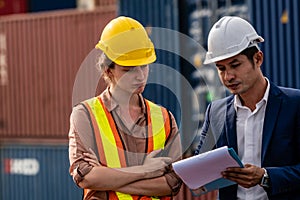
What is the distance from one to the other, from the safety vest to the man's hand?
12.5 inches

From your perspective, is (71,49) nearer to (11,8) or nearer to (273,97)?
(11,8)

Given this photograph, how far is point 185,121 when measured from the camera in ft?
32.4

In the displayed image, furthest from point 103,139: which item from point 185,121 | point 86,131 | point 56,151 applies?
point 56,151

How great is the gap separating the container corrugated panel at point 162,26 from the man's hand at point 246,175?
6.69 metres

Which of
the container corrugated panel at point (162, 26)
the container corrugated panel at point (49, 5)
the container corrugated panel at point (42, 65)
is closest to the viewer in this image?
the container corrugated panel at point (162, 26)

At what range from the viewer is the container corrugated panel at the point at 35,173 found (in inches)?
495

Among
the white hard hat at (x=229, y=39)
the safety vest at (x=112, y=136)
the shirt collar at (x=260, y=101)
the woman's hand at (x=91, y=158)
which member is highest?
the white hard hat at (x=229, y=39)

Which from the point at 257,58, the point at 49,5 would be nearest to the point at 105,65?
the point at 257,58

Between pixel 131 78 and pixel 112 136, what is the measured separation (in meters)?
0.26

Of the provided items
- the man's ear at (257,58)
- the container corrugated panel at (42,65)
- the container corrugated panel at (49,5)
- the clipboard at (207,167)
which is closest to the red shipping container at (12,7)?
the container corrugated panel at (49,5)

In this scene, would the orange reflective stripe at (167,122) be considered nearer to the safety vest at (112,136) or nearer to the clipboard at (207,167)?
the safety vest at (112,136)

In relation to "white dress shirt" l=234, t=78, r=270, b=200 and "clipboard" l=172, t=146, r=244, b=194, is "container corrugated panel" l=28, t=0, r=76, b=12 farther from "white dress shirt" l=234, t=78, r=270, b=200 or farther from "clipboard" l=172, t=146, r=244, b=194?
"clipboard" l=172, t=146, r=244, b=194

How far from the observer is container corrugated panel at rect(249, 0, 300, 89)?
29.3ft

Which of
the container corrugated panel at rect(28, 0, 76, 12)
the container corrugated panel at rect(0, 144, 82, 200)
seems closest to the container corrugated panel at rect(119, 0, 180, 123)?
the container corrugated panel at rect(0, 144, 82, 200)
